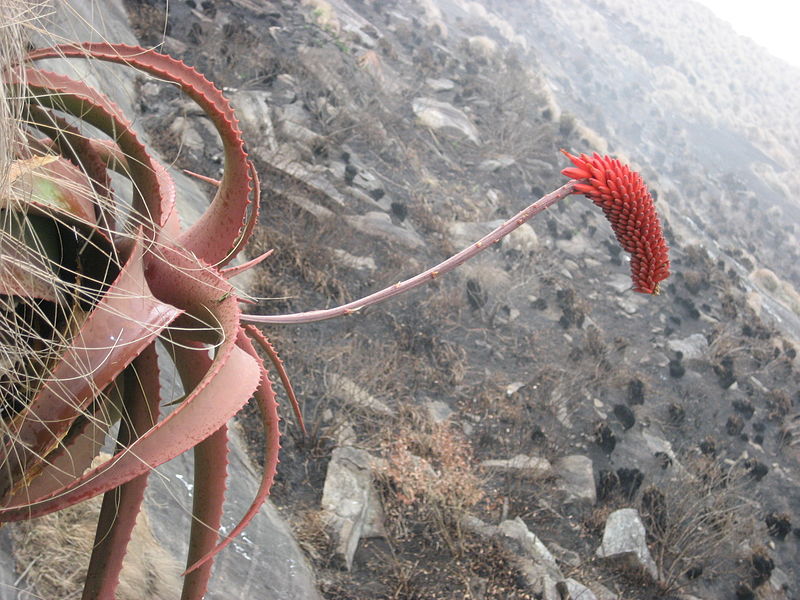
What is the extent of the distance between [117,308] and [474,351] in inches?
278

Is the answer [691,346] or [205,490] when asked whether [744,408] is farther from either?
[205,490]

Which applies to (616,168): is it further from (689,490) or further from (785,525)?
(785,525)

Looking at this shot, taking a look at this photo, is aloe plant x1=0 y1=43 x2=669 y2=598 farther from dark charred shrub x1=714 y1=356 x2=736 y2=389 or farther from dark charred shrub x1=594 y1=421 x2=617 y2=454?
dark charred shrub x1=714 y1=356 x2=736 y2=389

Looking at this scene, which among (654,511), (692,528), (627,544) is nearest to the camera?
(627,544)

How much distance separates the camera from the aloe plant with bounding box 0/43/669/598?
1.07m

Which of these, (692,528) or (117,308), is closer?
(117,308)

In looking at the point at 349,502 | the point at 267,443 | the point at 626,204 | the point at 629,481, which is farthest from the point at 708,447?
the point at 267,443

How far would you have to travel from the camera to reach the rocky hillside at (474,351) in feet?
15.5

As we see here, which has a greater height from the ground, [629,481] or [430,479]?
[629,481]

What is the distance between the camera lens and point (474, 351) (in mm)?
7992

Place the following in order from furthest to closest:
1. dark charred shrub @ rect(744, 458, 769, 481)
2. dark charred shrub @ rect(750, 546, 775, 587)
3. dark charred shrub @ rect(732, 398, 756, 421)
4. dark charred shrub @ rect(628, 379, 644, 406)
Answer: dark charred shrub @ rect(732, 398, 756, 421) < dark charred shrub @ rect(628, 379, 644, 406) < dark charred shrub @ rect(744, 458, 769, 481) < dark charred shrub @ rect(750, 546, 775, 587)

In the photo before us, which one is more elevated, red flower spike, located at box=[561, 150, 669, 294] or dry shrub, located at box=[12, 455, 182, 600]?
red flower spike, located at box=[561, 150, 669, 294]

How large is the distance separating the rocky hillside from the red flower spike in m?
0.80

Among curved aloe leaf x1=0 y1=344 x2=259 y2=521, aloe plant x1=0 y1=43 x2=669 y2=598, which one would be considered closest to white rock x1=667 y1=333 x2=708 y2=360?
aloe plant x1=0 y1=43 x2=669 y2=598
